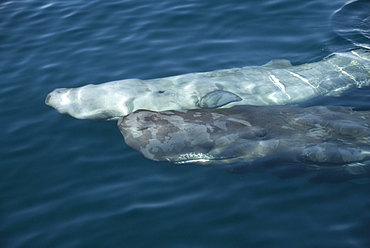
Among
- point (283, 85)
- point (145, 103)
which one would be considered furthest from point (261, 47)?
point (145, 103)

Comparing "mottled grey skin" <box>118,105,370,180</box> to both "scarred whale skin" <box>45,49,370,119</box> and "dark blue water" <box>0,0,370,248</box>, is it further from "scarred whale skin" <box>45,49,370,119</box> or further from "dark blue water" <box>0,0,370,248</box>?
"scarred whale skin" <box>45,49,370,119</box>

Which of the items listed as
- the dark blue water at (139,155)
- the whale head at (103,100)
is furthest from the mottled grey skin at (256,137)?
the whale head at (103,100)

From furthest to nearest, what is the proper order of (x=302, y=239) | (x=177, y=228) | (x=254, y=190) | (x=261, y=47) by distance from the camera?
1. (x=261, y=47)
2. (x=254, y=190)
3. (x=177, y=228)
4. (x=302, y=239)

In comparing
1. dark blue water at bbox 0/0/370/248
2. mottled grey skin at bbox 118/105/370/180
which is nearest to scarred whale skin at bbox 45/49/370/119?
dark blue water at bbox 0/0/370/248

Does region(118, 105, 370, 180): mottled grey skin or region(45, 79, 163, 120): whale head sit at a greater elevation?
region(45, 79, 163, 120): whale head

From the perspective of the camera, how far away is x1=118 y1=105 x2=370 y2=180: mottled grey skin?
19.2 ft

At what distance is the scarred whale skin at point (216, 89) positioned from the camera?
23.8 feet

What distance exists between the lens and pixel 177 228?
17.3 feet

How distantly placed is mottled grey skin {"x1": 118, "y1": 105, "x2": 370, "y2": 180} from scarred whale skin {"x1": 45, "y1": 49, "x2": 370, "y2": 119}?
62 cm

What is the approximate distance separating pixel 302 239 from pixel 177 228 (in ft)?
4.77

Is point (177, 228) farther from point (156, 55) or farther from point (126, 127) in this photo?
point (156, 55)

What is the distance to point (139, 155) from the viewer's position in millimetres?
6574

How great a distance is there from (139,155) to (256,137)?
1.76 meters

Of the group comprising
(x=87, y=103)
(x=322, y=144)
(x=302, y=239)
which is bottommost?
(x=302, y=239)
